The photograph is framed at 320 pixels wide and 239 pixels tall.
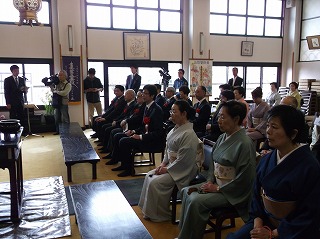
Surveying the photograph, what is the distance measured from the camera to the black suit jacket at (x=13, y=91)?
646 centimetres

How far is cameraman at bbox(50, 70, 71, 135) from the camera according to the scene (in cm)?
683

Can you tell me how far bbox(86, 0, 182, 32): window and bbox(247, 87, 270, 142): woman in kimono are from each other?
4.58 meters

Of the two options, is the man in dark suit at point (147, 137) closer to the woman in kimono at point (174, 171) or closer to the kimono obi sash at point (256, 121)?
the woman in kimono at point (174, 171)

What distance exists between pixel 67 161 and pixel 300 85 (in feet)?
27.2

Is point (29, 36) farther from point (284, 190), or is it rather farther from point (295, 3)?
point (295, 3)

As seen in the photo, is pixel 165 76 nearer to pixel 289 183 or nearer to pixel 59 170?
pixel 59 170

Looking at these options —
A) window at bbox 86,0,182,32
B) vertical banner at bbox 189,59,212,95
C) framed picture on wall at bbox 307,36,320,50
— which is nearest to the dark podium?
window at bbox 86,0,182,32

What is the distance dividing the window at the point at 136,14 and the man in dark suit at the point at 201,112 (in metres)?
4.26

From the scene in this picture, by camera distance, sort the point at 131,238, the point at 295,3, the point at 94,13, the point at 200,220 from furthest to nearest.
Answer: the point at 295,3 < the point at 94,13 < the point at 200,220 < the point at 131,238

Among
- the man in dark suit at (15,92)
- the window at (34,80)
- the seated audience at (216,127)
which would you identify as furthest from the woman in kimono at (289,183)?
the window at (34,80)

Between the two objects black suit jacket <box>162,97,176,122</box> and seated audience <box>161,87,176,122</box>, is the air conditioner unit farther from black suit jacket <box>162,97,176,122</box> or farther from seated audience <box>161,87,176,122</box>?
black suit jacket <box>162,97,176,122</box>

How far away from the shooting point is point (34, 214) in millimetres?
2941

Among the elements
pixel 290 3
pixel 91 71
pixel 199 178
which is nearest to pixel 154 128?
pixel 199 178

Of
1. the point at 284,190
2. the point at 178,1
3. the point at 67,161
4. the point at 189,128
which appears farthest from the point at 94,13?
the point at 284,190
